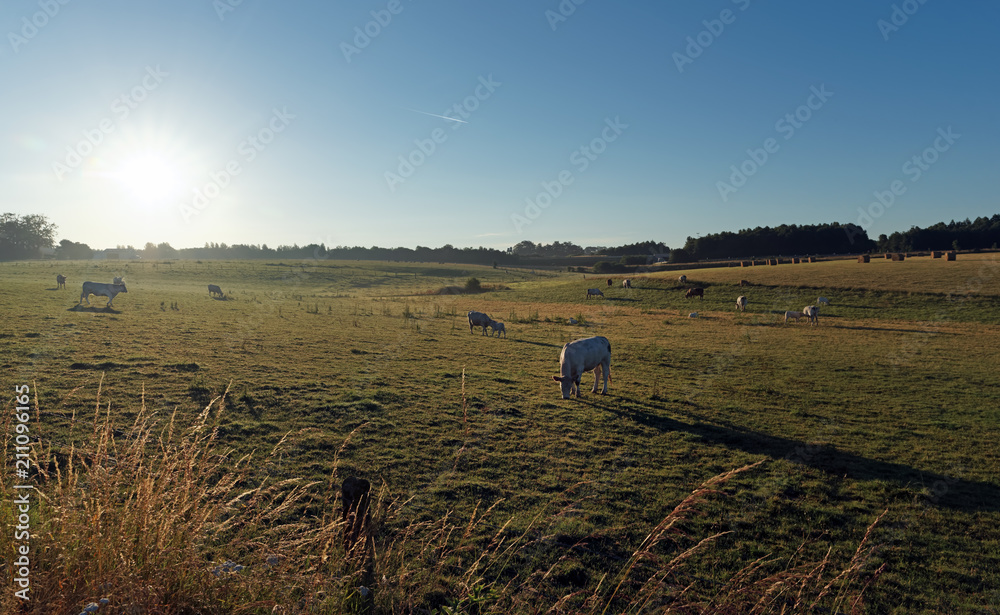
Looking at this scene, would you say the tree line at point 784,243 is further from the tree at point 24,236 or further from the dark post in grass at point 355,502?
the tree at point 24,236

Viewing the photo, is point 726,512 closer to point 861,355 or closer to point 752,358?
point 752,358

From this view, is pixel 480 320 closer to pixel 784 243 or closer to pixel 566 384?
pixel 566 384

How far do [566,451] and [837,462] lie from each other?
17.7 ft

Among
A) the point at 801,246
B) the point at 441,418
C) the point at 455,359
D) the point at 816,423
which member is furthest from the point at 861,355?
the point at 801,246

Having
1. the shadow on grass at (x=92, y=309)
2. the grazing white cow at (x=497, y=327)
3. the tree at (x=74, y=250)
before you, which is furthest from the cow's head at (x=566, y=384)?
the tree at (x=74, y=250)

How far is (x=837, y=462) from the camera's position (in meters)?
9.13

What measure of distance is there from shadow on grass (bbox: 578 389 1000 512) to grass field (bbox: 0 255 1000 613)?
6 cm

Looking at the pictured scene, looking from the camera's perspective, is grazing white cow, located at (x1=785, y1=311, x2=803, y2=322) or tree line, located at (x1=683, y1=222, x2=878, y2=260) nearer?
grazing white cow, located at (x1=785, y1=311, x2=803, y2=322)

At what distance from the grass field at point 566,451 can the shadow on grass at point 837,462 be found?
55 mm

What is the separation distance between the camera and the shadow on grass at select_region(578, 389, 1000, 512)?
7.83 metres

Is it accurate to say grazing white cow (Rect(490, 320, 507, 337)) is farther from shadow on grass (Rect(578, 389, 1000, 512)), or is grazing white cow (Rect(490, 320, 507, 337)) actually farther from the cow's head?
shadow on grass (Rect(578, 389, 1000, 512))

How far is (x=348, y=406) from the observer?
35.8 feet

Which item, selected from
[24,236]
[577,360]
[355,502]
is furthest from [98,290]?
[24,236]

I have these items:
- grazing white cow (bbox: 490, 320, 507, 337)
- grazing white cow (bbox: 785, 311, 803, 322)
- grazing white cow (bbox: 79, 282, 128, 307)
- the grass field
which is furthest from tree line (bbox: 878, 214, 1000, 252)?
grazing white cow (bbox: 79, 282, 128, 307)
